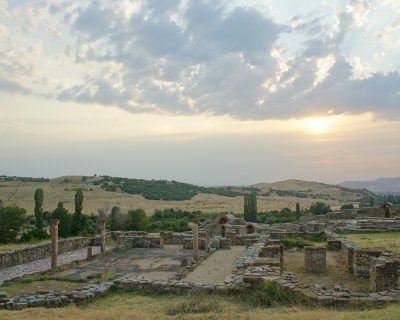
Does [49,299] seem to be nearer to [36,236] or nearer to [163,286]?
[163,286]

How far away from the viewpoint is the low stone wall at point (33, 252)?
72.2 feet

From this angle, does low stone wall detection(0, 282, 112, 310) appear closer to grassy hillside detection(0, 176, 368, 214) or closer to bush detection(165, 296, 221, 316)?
bush detection(165, 296, 221, 316)

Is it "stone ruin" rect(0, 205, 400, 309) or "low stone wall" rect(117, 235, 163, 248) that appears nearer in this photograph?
"stone ruin" rect(0, 205, 400, 309)

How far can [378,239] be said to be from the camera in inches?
975

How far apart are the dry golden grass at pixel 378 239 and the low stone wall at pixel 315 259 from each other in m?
4.89

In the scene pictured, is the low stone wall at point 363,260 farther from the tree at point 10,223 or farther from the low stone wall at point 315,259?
the tree at point 10,223

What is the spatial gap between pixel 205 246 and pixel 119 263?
21.6ft

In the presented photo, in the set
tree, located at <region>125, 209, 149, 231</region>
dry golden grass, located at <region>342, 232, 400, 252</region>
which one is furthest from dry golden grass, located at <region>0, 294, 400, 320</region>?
tree, located at <region>125, 209, 149, 231</region>

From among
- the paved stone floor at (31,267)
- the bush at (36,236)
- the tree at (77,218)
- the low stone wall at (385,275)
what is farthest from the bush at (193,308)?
the tree at (77,218)

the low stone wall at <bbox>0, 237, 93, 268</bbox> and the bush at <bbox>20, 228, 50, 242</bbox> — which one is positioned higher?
the bush at <bbox>20, 228, 50, 242</bbox>

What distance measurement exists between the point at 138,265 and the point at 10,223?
1666 cm

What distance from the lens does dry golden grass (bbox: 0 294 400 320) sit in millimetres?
9078

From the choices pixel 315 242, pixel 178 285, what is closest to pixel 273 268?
pixel 178 285

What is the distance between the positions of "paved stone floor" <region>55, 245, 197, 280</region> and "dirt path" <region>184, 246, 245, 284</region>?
1137 mm
